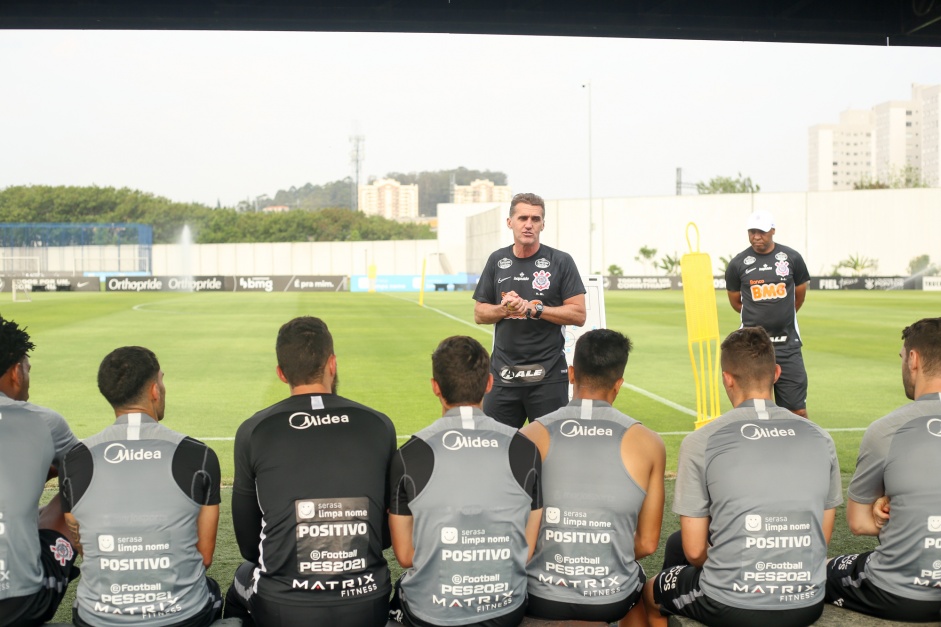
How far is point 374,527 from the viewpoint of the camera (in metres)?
3.69

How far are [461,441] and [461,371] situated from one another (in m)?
0.31

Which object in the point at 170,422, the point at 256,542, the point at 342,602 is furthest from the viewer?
the point at 170,422

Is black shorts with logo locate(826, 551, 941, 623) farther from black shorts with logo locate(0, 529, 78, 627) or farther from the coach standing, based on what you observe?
black shorts with logo locate(0, 529, 78, 627)

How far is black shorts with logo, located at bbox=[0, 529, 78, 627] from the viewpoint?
3707 mm

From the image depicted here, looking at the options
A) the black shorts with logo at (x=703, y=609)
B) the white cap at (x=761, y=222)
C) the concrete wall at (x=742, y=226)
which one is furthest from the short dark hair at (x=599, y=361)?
the concrete wall at (x=742, y=226)

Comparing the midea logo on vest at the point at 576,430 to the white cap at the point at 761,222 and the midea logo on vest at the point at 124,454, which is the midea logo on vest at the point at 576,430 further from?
the white cap at the point at 761,222

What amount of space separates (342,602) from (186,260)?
279 ft

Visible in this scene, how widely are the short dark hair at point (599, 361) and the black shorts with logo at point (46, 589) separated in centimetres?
240

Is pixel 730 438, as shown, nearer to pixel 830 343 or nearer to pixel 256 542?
pixel 256 542

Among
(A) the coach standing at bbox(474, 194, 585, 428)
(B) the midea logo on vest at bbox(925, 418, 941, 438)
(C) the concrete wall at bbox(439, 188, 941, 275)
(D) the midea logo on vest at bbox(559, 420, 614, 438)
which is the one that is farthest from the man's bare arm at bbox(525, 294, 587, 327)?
(C) the concrete wall at bbox(439, 188, 941, 275)

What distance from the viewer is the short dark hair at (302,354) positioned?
3.81 m

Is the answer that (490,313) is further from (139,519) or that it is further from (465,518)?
(139,519)

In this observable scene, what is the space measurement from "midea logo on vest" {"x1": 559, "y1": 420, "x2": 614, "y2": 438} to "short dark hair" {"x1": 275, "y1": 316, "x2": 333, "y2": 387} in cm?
104

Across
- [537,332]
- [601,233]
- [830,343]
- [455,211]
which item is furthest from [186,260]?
[537,332]
